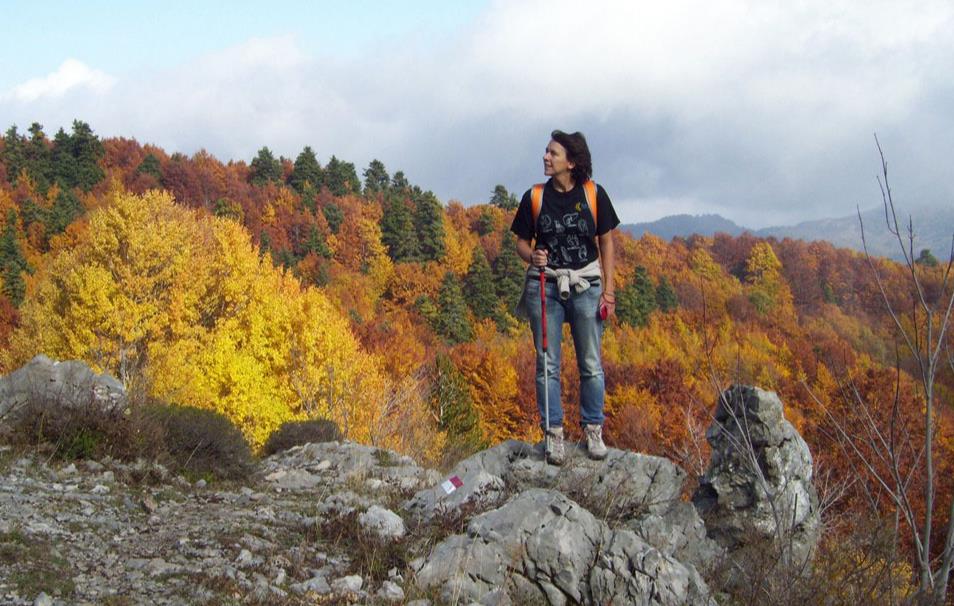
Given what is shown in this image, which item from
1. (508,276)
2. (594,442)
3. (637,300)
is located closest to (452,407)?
(594,442)

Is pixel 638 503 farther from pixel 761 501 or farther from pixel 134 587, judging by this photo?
pixel 134 587

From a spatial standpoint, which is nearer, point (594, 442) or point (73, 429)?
point (594, 442)

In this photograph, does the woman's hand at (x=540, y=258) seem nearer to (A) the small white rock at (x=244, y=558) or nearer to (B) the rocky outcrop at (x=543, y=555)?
(B) the rocky outcrop at (x=543, y=555)

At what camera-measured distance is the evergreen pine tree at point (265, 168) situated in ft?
296

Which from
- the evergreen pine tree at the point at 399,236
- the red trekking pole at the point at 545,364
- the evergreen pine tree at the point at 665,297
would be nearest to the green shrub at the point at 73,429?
the red trekking pole at the point at 545,364

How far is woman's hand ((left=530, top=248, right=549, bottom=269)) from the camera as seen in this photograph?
19.2ft

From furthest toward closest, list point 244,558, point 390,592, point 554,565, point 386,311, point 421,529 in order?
point 386,311 → point 421,529 → point 554,565 → point 244,558 → point 390,592

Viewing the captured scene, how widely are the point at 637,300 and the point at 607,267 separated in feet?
233

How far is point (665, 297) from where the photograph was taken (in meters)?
80.8

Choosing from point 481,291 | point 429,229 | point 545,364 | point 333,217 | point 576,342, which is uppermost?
point 333,217

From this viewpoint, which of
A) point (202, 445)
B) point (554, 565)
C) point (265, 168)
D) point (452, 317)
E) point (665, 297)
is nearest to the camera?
point (554, 565)

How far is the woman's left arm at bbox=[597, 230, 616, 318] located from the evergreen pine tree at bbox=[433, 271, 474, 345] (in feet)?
191

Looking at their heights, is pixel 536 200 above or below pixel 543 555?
above

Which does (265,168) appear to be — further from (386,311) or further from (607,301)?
(607,301)
